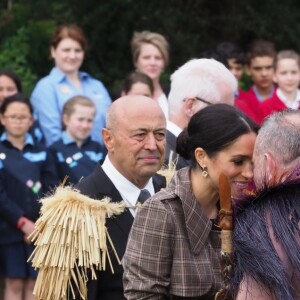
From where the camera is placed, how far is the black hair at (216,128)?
448cm

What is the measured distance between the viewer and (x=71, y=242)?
4914mm

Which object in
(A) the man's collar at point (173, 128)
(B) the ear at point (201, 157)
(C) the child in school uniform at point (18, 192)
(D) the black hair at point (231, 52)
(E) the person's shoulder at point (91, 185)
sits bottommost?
(C) the child in school uniform at point (18, 192)

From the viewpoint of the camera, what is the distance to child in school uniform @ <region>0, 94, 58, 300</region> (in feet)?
27.1

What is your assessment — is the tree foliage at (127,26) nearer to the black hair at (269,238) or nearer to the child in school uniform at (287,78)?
the child in school uniform at (287,78)

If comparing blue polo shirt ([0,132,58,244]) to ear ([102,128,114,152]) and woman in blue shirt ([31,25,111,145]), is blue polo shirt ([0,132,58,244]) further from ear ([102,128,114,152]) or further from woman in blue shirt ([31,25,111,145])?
ear ([102,128,114,152])

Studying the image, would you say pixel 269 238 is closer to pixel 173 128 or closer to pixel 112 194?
pixel 112 194

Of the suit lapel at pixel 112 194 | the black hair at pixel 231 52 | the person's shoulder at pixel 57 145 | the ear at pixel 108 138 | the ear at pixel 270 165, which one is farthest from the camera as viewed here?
the black hair at pixel 231 52

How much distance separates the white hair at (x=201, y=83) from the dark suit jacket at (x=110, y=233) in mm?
1148

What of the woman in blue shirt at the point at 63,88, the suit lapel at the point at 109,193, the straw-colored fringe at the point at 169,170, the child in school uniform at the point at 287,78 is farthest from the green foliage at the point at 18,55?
the suit lapel at the point at 109,193

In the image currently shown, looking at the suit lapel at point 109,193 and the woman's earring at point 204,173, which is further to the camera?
the suit lapel at point 109,193

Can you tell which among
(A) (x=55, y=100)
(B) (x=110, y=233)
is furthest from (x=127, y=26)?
(B) (x=110, y=233)

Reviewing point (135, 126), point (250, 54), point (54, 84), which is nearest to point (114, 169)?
point (135, 126)

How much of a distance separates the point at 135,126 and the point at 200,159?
61 cm

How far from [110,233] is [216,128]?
806 mm
